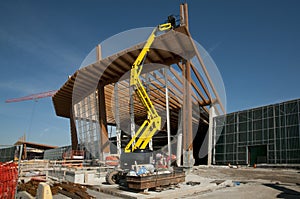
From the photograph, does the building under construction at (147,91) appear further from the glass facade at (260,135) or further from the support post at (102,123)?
the glass facade at (260,135)

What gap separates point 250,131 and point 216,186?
67.9 ft

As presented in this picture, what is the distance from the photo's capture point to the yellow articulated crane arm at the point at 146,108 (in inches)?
770

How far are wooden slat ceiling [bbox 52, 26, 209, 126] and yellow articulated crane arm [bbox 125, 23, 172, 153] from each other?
3.17 feet

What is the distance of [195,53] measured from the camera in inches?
938

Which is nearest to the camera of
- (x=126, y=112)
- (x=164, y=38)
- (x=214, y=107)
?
(x=164, y=38)

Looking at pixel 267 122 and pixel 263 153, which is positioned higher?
pixel 267 122

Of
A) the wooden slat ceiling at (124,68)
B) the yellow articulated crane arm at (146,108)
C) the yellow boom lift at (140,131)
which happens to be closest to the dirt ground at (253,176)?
the yellow articulated crane arm at (146,108)

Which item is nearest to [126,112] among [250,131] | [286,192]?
[250,131]

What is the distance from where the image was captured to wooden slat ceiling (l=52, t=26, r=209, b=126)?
22.2 meters

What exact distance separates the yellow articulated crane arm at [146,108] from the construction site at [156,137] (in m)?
0.08

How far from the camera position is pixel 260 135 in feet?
101

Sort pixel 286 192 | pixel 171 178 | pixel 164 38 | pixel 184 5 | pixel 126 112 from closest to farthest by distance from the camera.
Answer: pixel 286 192 → pixel 171 178 → pixel 164 38 → pixel 184 5 → pixel 126 112

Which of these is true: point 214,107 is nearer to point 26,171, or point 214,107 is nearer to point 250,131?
point 250,131

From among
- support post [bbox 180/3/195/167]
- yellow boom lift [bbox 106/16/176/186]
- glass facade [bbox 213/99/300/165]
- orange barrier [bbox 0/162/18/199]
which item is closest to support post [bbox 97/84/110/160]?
yellow boom lift [bbox 106/16/176/186]
